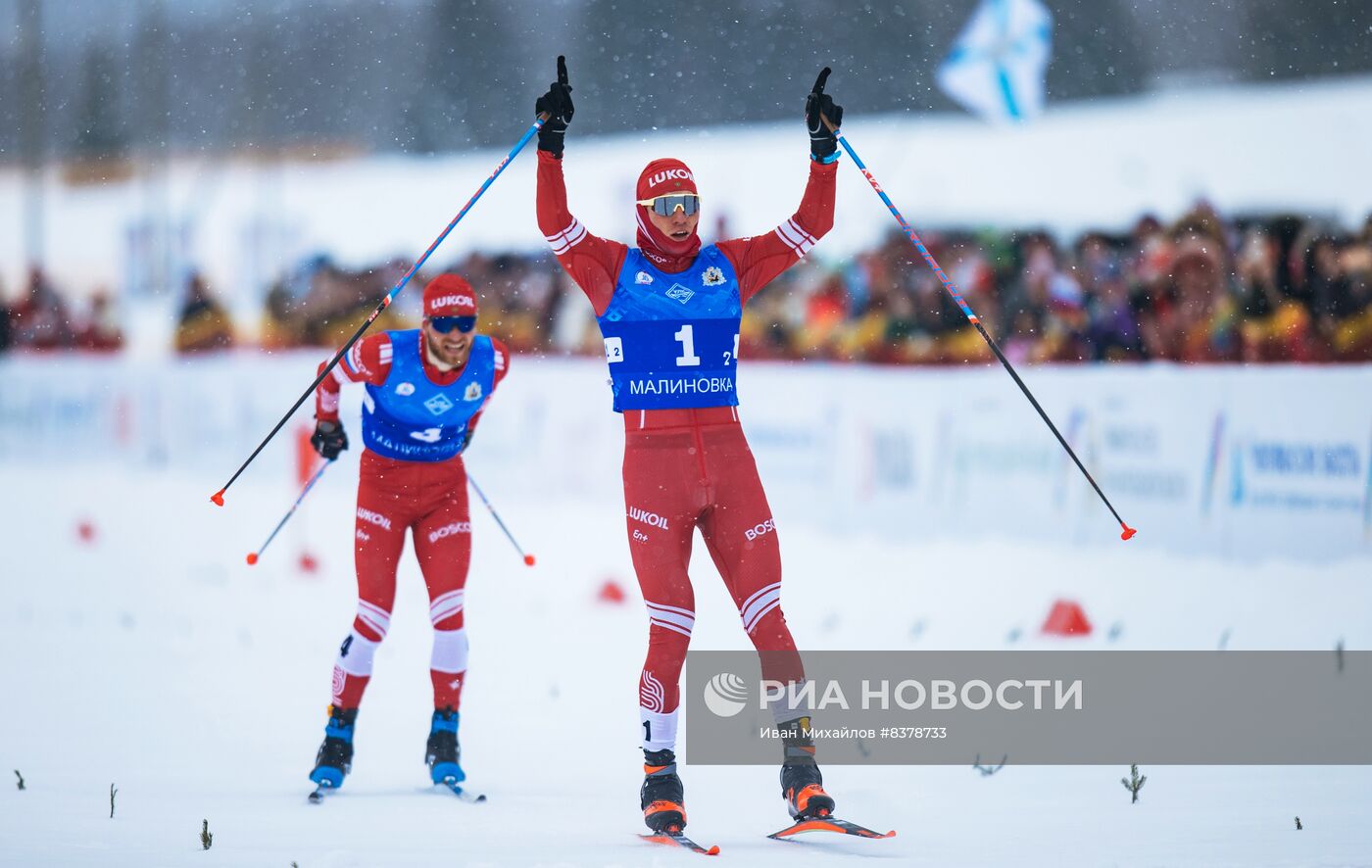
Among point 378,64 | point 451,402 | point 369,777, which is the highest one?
point 378,64

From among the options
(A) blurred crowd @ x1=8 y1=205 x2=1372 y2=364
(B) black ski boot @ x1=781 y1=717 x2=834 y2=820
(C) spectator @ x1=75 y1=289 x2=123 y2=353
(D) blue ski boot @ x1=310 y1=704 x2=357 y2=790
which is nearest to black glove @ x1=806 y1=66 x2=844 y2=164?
(B) black ski boot @ x1=781 y1=717 x2=834 y2=820

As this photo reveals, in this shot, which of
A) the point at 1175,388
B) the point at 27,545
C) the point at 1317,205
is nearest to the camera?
the point at 1175,388

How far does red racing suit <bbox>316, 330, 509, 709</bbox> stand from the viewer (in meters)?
6.84

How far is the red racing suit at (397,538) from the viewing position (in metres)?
6.84

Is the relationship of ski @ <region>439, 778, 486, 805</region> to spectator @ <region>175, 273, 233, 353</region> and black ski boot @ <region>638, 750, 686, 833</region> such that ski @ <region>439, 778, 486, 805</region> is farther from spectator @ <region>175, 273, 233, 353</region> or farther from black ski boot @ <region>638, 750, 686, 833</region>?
spectator @ <region>175, 273, 233, 353</region>

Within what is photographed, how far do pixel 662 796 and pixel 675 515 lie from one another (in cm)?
97

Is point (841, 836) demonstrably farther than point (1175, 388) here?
No

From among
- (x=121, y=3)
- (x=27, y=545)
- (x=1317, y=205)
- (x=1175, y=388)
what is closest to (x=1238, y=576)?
(x=1175, y=388)

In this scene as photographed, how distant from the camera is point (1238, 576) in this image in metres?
10.8

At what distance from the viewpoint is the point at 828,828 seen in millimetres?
5383

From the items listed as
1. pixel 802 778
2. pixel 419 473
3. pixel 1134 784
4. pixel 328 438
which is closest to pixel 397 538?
pixel 419 473

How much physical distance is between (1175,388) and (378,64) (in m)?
21.0

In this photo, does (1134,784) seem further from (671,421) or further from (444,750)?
(444,750)

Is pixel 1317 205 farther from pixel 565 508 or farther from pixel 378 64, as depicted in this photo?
pixel 378 64
